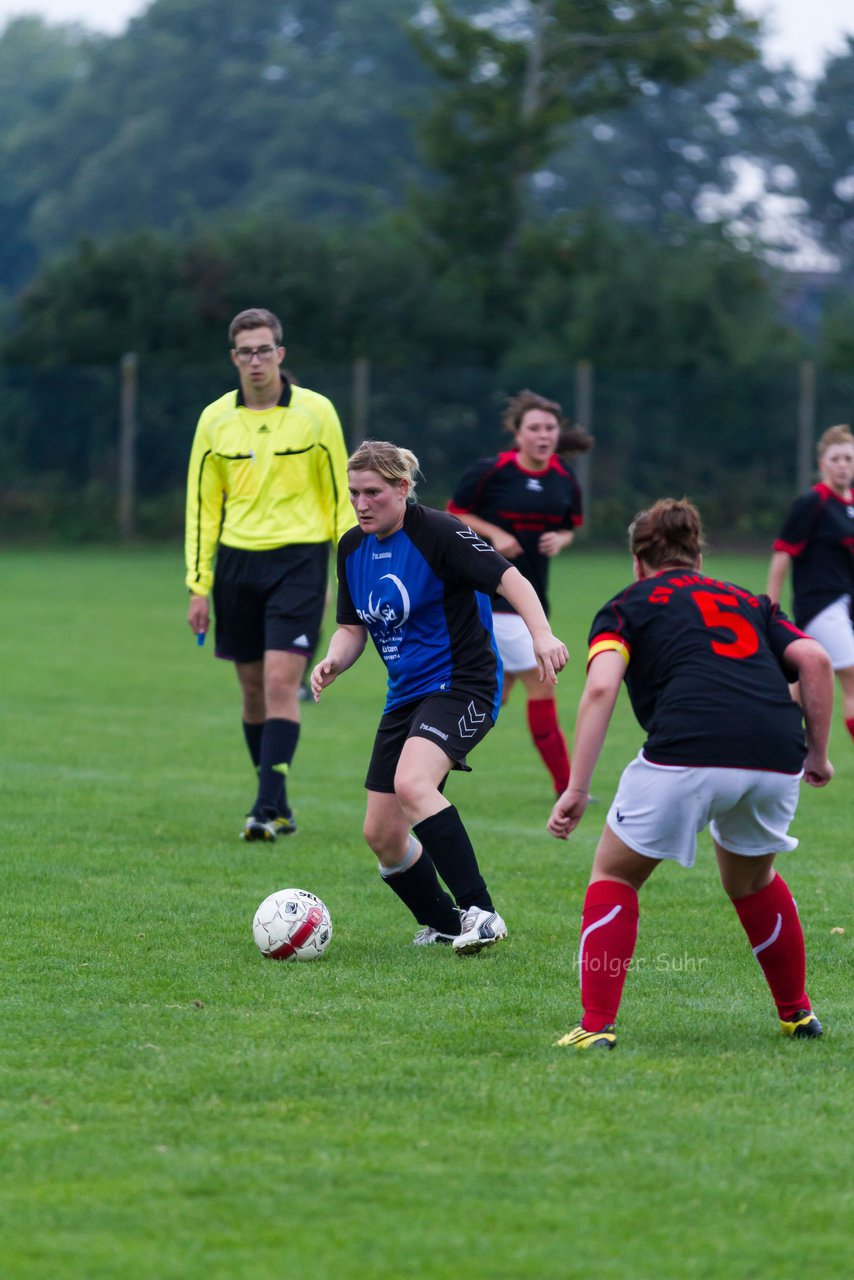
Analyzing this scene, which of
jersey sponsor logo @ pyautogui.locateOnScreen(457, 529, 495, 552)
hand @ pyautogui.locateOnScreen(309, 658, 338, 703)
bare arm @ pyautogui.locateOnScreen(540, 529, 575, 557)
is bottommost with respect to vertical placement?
hand @ pyautogui.locateOnScreen(309, 658, 338, 703)

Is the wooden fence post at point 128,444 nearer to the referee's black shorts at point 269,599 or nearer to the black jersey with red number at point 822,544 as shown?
the black jersey with red number at point 822,544

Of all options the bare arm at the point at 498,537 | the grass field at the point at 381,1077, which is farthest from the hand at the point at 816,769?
the bare arm at the point at 498,537

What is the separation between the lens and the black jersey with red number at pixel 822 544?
10312 millimetres

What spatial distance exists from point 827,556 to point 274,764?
387 centimetres

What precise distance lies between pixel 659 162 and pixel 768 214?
452 centimetres

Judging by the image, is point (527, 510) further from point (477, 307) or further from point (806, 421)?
point (477, 307)

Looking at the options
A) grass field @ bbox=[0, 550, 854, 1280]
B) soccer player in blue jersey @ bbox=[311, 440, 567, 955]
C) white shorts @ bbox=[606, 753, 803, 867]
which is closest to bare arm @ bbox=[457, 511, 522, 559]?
grass field @ bbox=[0, 550, 854, 1280]

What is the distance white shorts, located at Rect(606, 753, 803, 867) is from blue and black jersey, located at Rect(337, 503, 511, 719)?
1358 mm

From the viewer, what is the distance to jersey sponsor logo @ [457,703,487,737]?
582 centimetres

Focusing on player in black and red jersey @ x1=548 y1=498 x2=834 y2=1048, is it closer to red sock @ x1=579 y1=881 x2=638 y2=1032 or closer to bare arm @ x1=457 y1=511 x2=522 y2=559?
red sock @ x1=579 y1=881 x2=638 y2=1032

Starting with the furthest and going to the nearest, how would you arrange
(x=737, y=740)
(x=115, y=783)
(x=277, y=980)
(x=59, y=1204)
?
(x=115, y=783), (x=277, y=980), (x=737, y=740), (x=59, y=1204)

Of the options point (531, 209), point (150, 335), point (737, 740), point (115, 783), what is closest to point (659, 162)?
point (531, 209)

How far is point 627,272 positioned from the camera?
32.8 meters

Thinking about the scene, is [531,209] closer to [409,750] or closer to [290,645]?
[290,645]
